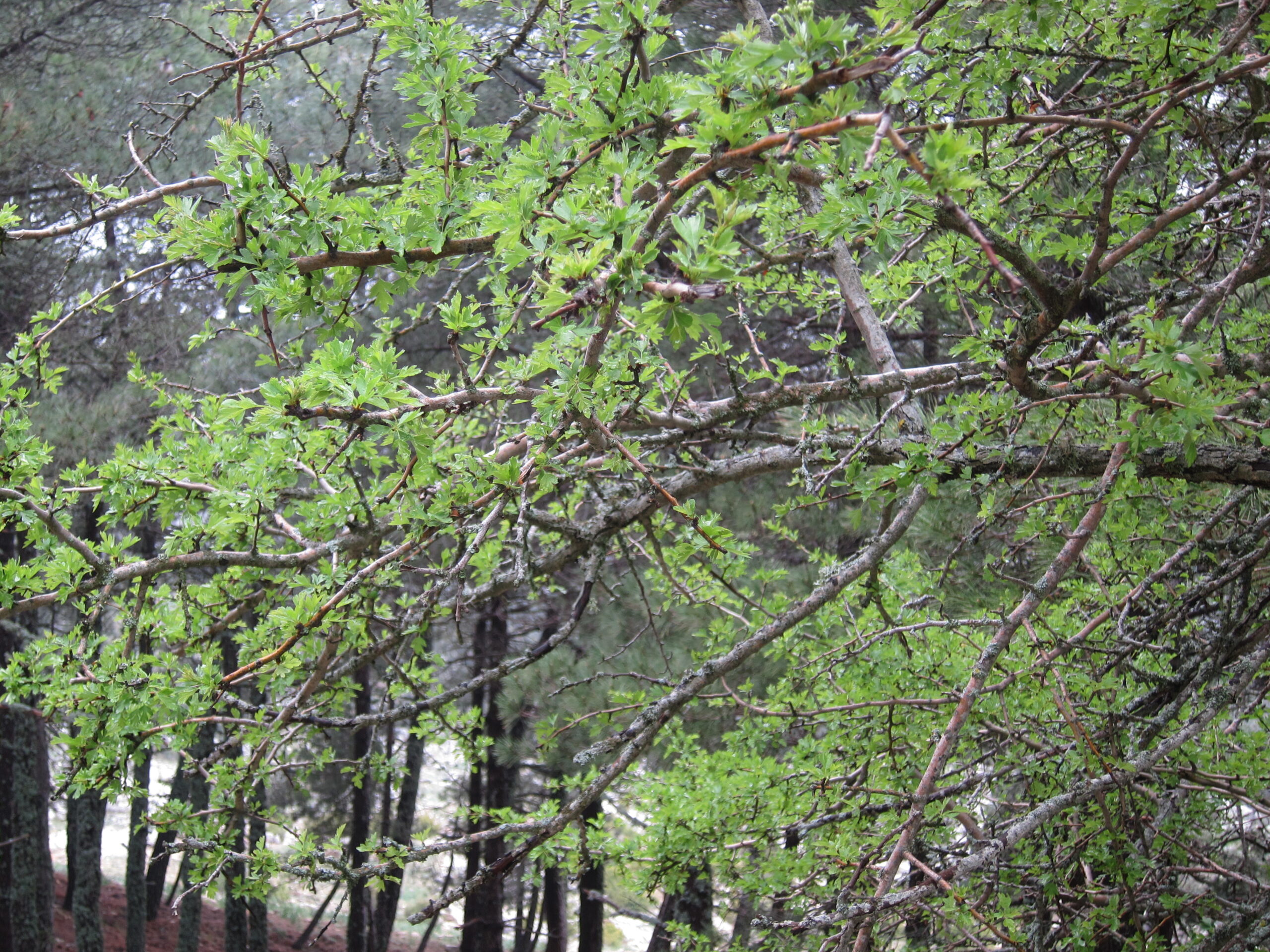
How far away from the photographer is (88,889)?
9.38 m

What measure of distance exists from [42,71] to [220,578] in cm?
685

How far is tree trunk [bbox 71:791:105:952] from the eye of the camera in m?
9.27

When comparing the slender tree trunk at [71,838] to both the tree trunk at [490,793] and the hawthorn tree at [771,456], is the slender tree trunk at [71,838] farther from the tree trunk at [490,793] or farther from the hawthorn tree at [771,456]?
the hawthorn tree at [771,456]

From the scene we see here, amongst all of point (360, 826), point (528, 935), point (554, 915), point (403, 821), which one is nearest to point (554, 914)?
point (554, 915)

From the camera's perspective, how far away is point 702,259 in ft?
5.08

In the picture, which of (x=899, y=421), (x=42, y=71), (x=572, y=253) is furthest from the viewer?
(x=42, y=71)

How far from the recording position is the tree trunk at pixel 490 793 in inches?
453

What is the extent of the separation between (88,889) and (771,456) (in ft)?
30.6

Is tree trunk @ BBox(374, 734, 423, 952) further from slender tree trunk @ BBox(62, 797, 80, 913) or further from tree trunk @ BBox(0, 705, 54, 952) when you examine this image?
tree trunk @ BBox(0, 705, 54, 952)

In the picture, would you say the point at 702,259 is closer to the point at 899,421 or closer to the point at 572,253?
the point at 572,253

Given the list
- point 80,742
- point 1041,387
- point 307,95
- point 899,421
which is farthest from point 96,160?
point 1041,387

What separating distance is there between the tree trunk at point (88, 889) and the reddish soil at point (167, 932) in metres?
2.86

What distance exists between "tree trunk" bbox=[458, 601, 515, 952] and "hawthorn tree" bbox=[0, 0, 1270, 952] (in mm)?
6944

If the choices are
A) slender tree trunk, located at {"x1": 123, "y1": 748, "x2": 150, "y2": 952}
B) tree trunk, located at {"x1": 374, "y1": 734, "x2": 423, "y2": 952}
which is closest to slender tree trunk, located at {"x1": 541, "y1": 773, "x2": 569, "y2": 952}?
tree trunk, located at {"x1": 374, "y1": 734, "x2": 423, "y2": 952}
